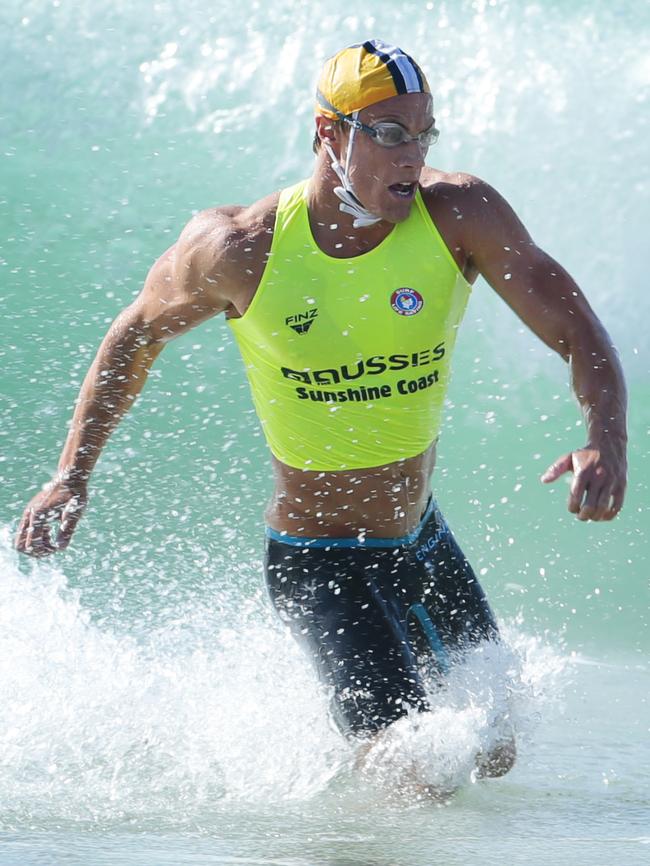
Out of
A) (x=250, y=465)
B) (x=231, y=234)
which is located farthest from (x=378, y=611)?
(x=250, y=465)

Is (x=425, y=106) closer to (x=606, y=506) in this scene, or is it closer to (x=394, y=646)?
(x=606, y=506)

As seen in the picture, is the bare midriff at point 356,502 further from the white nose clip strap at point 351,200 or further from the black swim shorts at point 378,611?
the white nose clip strap at point 351,200

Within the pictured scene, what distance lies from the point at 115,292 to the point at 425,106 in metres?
5.48

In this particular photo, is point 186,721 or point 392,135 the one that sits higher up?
point 392,135

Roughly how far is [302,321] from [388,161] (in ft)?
1.47

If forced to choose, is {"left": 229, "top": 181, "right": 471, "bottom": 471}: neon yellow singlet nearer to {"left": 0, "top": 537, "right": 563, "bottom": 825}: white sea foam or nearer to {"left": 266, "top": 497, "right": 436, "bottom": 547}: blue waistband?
{"left": 266, "top": 497, "right": 436, "bottom": 547}: blue waistband

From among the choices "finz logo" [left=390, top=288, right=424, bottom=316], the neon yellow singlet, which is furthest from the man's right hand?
"finz logo" [left=390, top=288, right=424, bottom=316]

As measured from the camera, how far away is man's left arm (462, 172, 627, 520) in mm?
2859

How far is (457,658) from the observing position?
11.5 feet

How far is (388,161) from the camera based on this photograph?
3.14 meters

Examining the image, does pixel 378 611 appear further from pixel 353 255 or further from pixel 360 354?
pixel 353 255

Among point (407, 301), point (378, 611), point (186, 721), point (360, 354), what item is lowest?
point (186, 721)

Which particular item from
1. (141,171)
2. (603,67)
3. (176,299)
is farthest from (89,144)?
(176,299)

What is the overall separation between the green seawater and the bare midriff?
0.46 meters
